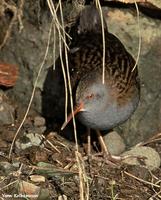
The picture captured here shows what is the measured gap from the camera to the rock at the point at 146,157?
510cm

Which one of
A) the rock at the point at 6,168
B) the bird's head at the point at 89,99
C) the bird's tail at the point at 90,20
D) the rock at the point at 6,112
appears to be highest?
the bird's tail at the point at 90,20

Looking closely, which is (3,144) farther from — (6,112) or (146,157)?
(146,157)

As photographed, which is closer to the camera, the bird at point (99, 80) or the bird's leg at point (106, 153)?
the bird at point (99, 80)

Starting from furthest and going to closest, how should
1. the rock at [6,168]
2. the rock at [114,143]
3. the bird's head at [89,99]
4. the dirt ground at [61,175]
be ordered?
1. the rock at [114,143]
2. the bird's head at [89,99]
3. the rock at [6,168]
4. the dirt ground at [61,175]

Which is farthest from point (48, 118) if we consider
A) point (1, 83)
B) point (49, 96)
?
point (1, 83)

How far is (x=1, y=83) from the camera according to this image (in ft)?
18.2

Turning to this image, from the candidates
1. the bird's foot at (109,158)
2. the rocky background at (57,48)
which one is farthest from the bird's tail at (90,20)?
the bird's foot at (109,158)

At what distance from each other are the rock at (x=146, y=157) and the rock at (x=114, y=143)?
0.13 metres

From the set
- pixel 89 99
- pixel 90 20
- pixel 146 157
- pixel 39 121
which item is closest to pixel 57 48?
pixel 90 20

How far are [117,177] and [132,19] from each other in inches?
59.2

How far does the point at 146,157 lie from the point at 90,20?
1314 mm

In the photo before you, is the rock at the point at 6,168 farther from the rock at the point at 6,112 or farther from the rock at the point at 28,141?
the rock at the point at 6,112

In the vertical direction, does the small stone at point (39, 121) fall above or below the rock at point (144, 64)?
below

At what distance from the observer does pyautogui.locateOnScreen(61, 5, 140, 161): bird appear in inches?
191
